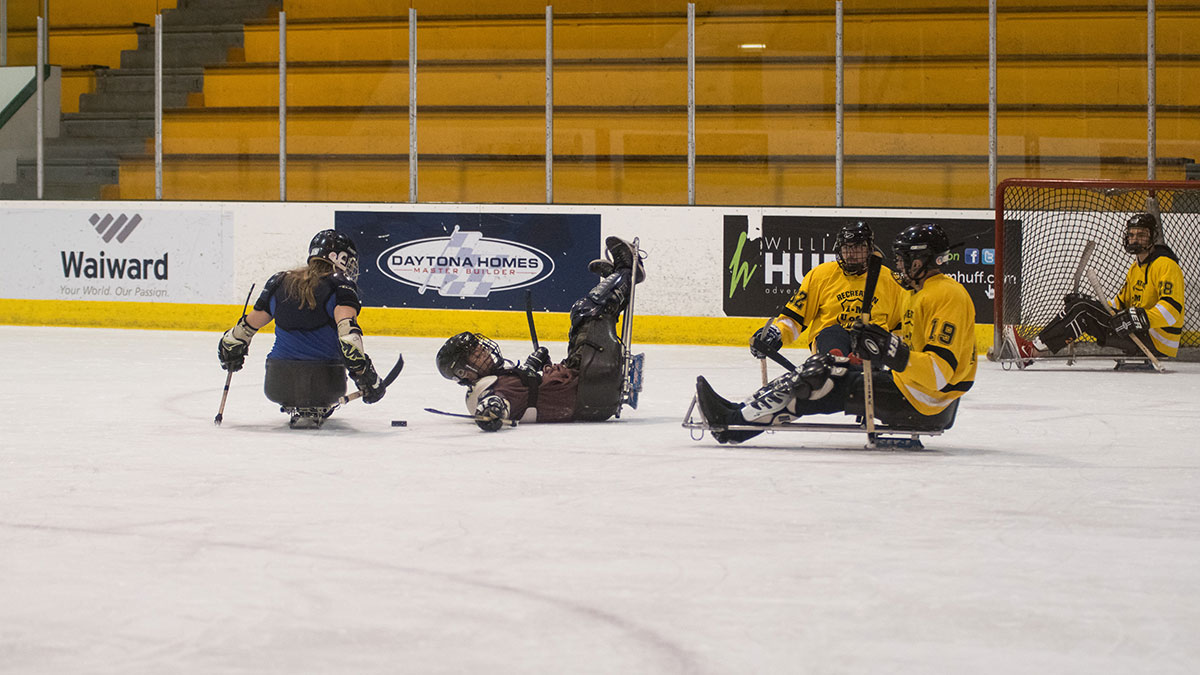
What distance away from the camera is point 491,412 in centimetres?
611

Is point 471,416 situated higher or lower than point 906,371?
lower

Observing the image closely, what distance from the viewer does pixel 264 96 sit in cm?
1320

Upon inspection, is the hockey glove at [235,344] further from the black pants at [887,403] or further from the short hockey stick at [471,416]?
the black pants at [887,403]

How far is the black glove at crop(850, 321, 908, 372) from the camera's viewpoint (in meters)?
5.25

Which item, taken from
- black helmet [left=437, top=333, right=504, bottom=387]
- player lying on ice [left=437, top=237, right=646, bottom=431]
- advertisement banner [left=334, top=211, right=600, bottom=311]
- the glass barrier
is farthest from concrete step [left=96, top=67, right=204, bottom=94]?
black helmet [left=437, top=333, right=504, bottom=387]

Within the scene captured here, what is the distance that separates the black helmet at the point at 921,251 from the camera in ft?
17.9

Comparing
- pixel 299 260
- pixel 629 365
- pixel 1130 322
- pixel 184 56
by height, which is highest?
pixel 184 56

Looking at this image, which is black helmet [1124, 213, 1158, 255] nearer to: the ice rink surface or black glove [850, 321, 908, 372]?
the ice rink surface

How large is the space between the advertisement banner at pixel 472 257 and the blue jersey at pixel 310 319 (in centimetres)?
544

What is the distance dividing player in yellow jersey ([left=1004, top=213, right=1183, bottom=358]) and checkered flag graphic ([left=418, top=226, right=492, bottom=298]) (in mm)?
4328

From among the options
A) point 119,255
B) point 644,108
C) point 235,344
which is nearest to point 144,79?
point 119,255

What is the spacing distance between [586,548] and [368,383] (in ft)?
8.74

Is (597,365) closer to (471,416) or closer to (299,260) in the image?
(471,416)

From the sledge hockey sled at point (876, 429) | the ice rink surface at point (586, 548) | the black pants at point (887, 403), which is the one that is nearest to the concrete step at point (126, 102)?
the ice rink surface at point (586, 548)
